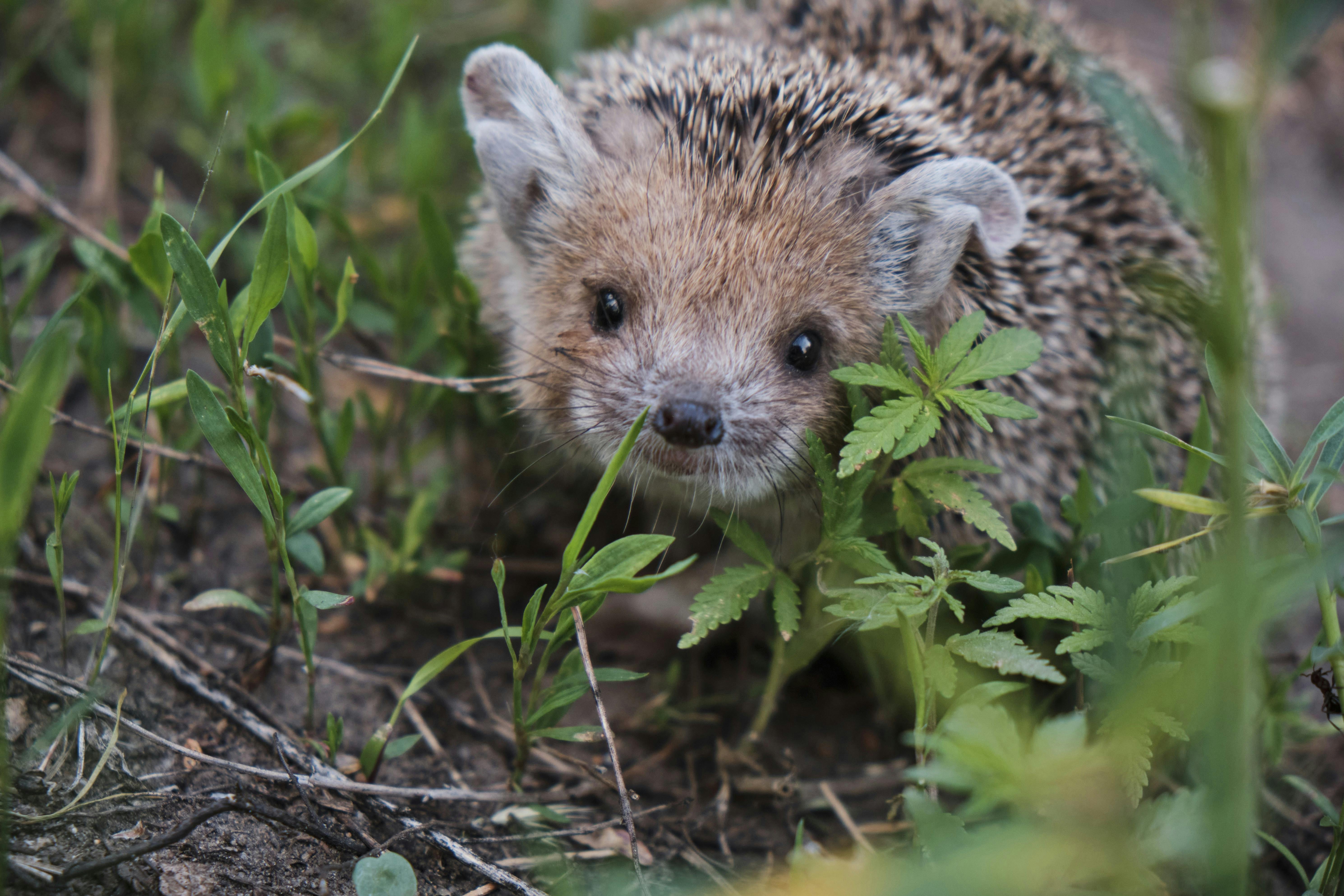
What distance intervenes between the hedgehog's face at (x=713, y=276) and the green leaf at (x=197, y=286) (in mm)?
1080

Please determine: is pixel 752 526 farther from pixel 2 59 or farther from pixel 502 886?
pixel 2 59

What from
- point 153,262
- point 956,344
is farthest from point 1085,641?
point 153,262

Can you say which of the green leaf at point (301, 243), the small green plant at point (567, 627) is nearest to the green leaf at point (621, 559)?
the small green plant at point (567, 627)

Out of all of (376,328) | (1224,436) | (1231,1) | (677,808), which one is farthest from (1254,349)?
(1231,1)

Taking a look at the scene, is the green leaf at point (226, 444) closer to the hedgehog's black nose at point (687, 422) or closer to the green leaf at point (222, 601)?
the green leaf at point (222, 601)

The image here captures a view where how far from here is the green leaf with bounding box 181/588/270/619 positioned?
3.00 metres

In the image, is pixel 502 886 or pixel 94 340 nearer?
pixel 502 886

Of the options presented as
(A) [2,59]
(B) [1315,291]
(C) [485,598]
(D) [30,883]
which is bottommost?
(D) [30,883]

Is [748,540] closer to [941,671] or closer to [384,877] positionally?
[941,671]

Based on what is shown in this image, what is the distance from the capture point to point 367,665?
3.48 meters

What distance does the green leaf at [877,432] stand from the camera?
262 centimetres

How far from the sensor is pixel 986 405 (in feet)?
8.87

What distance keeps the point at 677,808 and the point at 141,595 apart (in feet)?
6.26

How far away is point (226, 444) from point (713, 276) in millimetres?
1513
